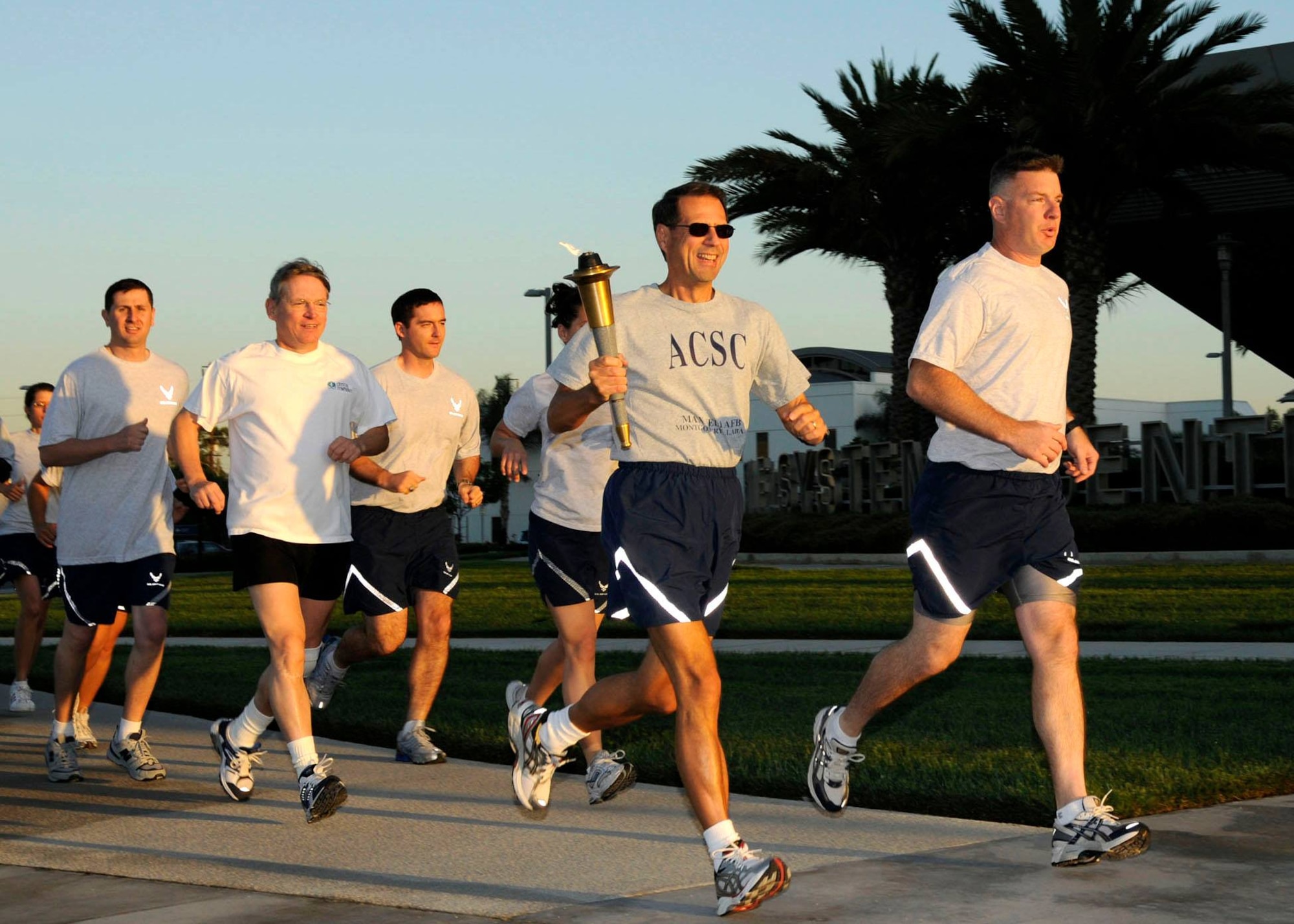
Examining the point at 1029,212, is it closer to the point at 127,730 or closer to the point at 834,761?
the point at 834,761

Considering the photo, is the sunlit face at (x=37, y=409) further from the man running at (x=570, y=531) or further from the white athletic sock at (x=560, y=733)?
the white athletic sock at (x=560, y=733)

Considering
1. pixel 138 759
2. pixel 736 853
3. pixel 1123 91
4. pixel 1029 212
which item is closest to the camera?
pixel 736 853

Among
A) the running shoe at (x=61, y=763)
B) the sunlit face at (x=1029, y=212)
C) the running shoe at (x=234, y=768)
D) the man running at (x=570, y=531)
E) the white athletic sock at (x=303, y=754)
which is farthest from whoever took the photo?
the running shoe at (x=61, y=763)

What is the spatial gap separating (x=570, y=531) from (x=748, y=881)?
274 cm

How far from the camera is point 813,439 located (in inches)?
223

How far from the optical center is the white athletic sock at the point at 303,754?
603 cm

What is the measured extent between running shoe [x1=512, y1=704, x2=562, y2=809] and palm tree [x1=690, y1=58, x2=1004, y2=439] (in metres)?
22.8

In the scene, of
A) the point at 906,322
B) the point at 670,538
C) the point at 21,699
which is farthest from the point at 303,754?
the point at 906,322

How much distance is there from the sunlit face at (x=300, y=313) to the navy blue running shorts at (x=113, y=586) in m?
1.51

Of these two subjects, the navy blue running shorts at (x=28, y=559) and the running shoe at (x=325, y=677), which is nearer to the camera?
the running shoe at (x=325, y=677)

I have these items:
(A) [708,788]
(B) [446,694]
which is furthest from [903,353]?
(A) [708,788]

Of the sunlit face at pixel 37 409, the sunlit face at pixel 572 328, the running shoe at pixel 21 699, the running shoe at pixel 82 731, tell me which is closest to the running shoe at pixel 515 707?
the sunlit face at pixel 572 328

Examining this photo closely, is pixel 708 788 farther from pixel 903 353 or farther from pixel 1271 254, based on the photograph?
pixel 1271 254

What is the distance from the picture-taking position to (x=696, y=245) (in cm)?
528
